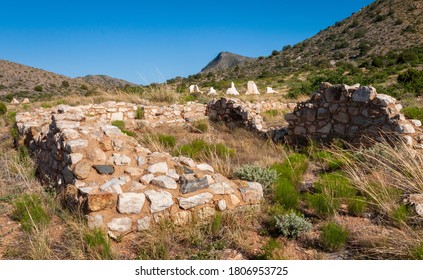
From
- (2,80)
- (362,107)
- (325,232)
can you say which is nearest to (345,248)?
(325,232)

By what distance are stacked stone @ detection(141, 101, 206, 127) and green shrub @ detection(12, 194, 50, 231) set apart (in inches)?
250

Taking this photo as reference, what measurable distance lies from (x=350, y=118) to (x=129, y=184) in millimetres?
4971

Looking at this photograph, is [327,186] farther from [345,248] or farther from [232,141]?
[232,141]

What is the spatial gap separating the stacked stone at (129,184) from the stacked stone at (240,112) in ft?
15.7

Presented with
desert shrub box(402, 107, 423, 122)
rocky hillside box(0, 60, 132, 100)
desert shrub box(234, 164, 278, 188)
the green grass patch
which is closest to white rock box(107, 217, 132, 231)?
desert shrub box(234, 164, 278, 188)

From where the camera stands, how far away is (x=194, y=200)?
12.3 ft

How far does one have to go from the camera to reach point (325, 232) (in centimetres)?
331

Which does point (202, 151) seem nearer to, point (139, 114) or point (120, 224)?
point (120, 224)

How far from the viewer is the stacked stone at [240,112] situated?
30.0 ft

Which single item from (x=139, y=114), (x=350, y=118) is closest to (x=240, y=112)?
(x=139, y=114)
